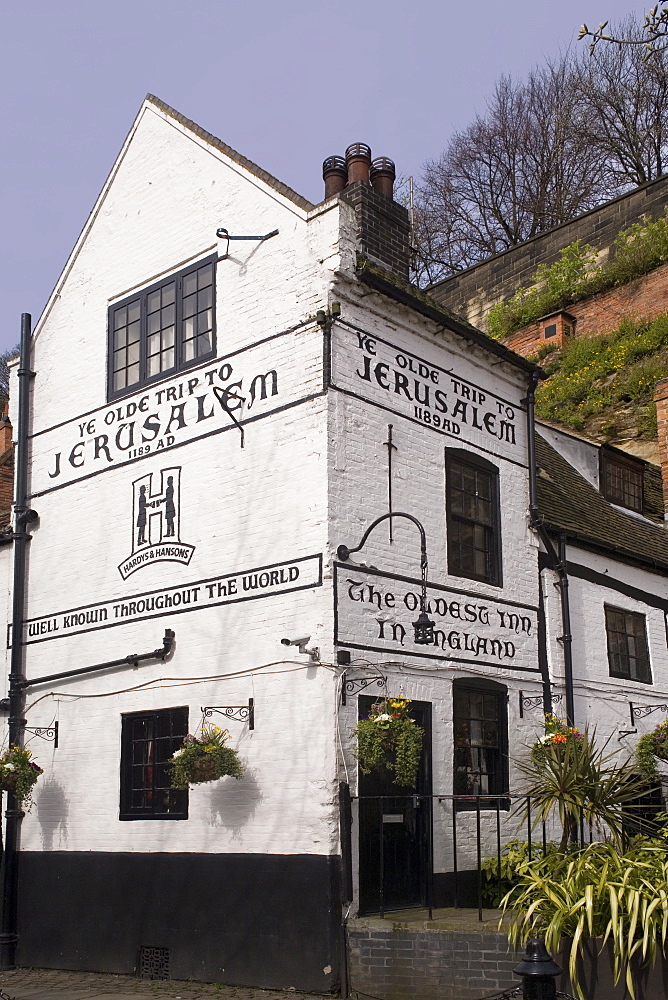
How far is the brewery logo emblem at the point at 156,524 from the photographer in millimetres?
12414

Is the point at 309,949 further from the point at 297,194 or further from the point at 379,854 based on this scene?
the point at 297,194

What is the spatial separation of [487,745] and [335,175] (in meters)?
7.01

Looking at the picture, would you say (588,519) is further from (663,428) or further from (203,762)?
(203,762)

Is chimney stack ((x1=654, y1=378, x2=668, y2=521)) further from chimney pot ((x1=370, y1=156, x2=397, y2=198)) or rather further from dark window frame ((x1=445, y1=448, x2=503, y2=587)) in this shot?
chimney pot ((x1=370, y1=156, x2=397, y2=198))

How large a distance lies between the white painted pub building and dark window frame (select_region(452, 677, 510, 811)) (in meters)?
0.04

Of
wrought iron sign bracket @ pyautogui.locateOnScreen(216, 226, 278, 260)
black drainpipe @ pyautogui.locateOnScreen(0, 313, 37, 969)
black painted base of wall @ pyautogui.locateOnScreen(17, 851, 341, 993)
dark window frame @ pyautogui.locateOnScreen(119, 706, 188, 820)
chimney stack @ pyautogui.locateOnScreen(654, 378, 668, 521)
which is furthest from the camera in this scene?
chimney stack @ pyautogui.locateOnScreen(654, 378, 668, 521)

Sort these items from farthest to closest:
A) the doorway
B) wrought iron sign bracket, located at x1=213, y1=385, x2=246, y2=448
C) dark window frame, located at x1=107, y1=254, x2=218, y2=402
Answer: dark window frame, located at x1=107, y1=254, x2=218, y2=402 < wrought iron sign bracket, located at x1=213, y1=385, x2=246, y2=448 < the doorway

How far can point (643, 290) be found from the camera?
26266 millimetres

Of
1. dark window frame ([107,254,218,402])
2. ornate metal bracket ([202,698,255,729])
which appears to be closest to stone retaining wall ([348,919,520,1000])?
ornate metal bracket ([202,698,255,729])

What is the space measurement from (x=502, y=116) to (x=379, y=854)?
1456 inches

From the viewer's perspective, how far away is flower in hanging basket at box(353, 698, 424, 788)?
33.2 feet

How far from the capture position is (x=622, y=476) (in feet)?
61.2

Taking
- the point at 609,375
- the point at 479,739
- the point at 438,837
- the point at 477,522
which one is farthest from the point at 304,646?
the point at 609,375

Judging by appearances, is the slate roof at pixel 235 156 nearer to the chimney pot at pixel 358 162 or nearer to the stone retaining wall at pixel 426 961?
the chimney pot at pixel 358 162
